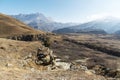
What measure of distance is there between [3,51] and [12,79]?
14.5 meters

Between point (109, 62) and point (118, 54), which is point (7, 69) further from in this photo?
point (118, 54)

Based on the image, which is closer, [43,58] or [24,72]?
[24,72]

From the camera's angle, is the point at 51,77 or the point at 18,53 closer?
the point at 51,77

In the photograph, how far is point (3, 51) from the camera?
4059 centimetres

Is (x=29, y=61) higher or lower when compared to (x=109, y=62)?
higher

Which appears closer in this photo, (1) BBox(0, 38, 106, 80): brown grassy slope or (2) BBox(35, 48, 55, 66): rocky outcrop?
(1) BBox(0, 38, 106, 80): brown grassy slope

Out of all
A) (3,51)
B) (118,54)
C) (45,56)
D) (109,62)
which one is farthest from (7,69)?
(118,54)

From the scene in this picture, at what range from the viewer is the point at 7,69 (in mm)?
30688

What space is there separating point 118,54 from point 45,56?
490ft

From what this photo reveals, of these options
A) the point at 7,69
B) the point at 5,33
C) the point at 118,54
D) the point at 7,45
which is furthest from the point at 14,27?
the point at 7,69

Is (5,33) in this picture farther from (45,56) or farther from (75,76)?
(75,76)

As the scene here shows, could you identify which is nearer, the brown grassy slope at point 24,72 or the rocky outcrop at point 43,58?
the brown grassy slope at point 24,72

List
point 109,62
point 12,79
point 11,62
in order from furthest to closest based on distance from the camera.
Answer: point 109,62
point 11,62
point 12,79

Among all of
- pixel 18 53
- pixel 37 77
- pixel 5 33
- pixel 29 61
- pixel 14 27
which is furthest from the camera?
pixel 14 27
